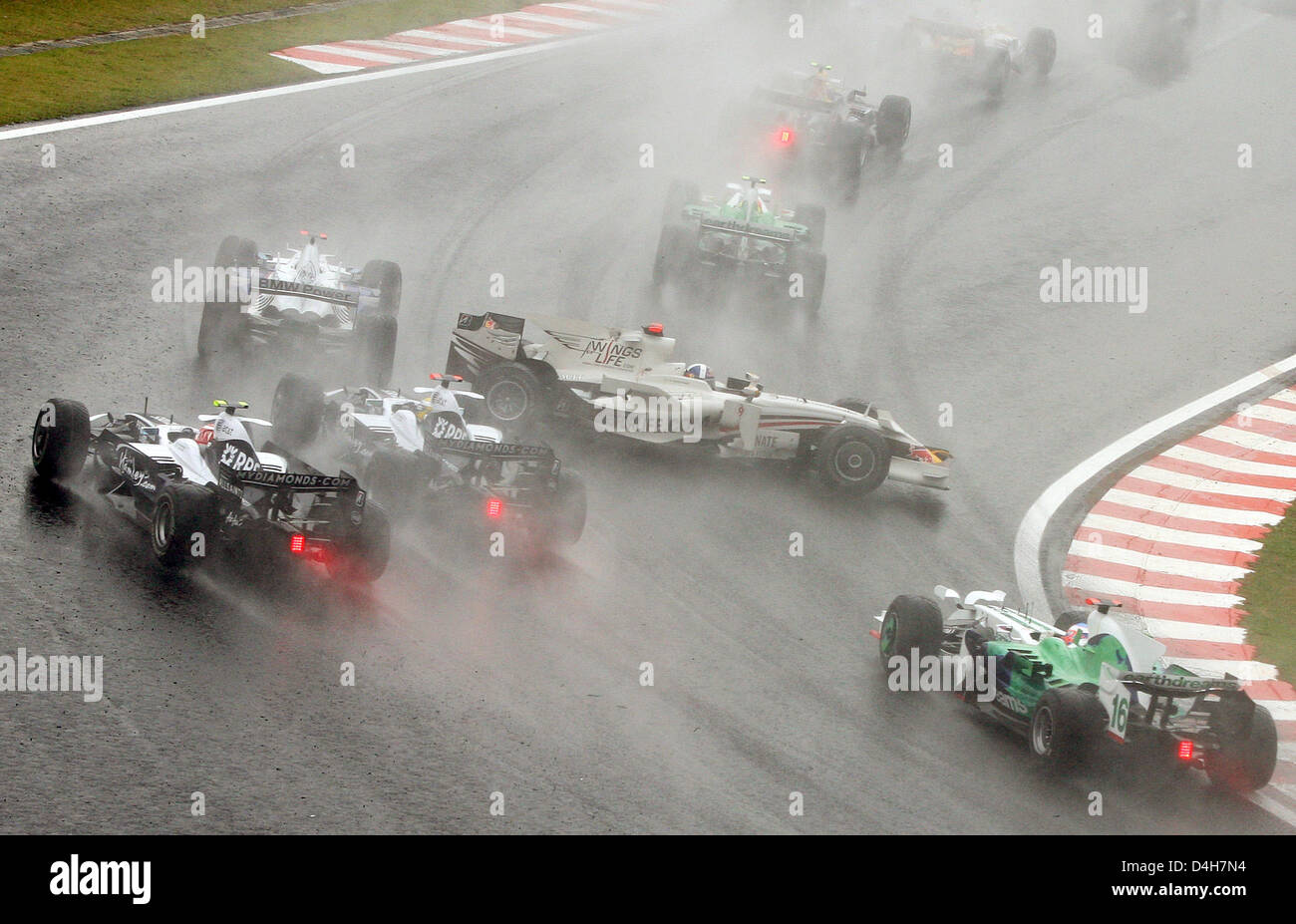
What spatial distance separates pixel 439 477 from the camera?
1351cm

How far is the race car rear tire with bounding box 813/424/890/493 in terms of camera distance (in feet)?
52.5

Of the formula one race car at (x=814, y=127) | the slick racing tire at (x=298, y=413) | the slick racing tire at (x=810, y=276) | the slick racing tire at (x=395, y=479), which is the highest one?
the formula one race car at (x=814, y=127)

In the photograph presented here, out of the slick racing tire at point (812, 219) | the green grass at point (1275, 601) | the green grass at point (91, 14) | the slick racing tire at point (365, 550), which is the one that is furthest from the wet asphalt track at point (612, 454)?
the green grass at point (91, 14)

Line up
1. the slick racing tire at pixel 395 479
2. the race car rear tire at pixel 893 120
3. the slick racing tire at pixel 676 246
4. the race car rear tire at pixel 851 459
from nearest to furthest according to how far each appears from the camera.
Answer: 1. the slick racing tire at pixel 395 479
2. the race car rear tire at pixel 851 459
3. the slick racing tire at pixel 676 246
4. the race car rear tire at pixel 893 120

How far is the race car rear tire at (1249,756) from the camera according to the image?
442 inches

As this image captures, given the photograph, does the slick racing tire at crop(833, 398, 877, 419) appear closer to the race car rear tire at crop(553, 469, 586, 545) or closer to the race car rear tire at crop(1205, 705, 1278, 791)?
the race car rear tire at crop(553, 469, 586, 545)

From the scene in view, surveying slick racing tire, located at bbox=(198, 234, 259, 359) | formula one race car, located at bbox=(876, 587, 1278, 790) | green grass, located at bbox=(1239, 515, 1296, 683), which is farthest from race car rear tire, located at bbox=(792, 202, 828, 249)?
formula one race car, located at bbox=(876, 587, 1278, 790)

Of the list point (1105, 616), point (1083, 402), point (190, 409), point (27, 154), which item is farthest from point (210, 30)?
point (1105, 616)

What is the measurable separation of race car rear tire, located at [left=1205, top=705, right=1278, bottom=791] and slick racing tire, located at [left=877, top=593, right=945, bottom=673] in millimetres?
2310

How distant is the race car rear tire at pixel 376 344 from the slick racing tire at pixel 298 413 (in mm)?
2154

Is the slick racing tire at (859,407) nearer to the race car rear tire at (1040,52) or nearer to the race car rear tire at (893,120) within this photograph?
the race car rear tire at (893,120)

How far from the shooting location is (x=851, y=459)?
16.0 m
